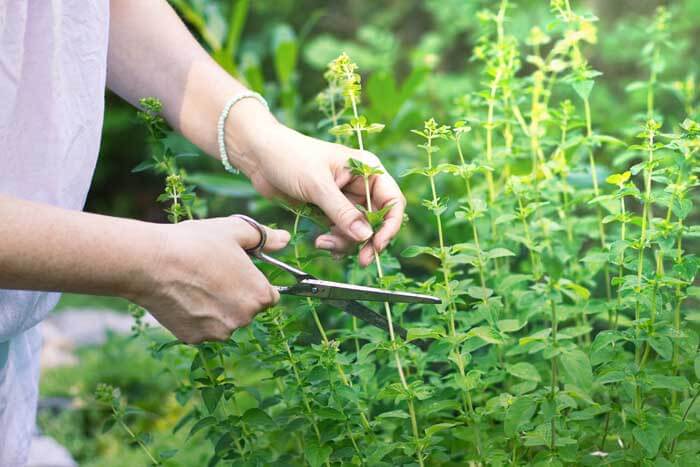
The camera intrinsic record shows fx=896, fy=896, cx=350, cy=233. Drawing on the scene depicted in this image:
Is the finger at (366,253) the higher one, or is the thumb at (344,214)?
the thumb at (344,214)

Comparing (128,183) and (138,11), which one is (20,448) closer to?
(138,11)

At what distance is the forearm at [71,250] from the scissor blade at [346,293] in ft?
0.92

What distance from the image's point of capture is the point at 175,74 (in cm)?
154

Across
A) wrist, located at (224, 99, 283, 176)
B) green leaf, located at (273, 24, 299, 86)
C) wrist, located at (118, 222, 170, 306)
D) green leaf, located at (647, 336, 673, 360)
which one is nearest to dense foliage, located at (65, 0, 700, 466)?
green leaf, located at (647, 336, 673, 360)

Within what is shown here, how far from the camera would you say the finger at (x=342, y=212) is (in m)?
1.36

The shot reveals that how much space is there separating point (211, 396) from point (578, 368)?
57 cm

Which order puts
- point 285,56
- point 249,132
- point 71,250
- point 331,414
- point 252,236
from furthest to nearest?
point 285,56, point 249,132, point 331,414, point 252,236, point 71,250

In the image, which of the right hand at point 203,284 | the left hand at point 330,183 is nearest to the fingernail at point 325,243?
the left hand at point 330,183

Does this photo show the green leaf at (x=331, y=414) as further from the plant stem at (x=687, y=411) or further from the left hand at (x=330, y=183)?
the plant stem at (x=687, y=411)

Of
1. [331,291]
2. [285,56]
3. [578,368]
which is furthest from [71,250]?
[285,56]

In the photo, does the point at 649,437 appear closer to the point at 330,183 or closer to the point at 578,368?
the point at 578,368

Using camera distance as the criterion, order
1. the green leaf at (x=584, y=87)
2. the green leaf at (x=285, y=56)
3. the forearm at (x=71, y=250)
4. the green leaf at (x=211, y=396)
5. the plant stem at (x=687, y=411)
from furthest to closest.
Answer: the green leaf at (x=285, y=56) → the green leaf at (x=584, y=87) → the green leaf at (x=211, y=396) → the plant stem at (x=687, y=411) → the forearm at (x=71, y=250)

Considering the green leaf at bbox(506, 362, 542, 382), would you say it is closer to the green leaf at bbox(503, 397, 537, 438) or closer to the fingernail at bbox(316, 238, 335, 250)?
the green leaf at bbox(503, 397, 537, 438)

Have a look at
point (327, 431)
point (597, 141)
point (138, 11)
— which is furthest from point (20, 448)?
point (597, 141)
